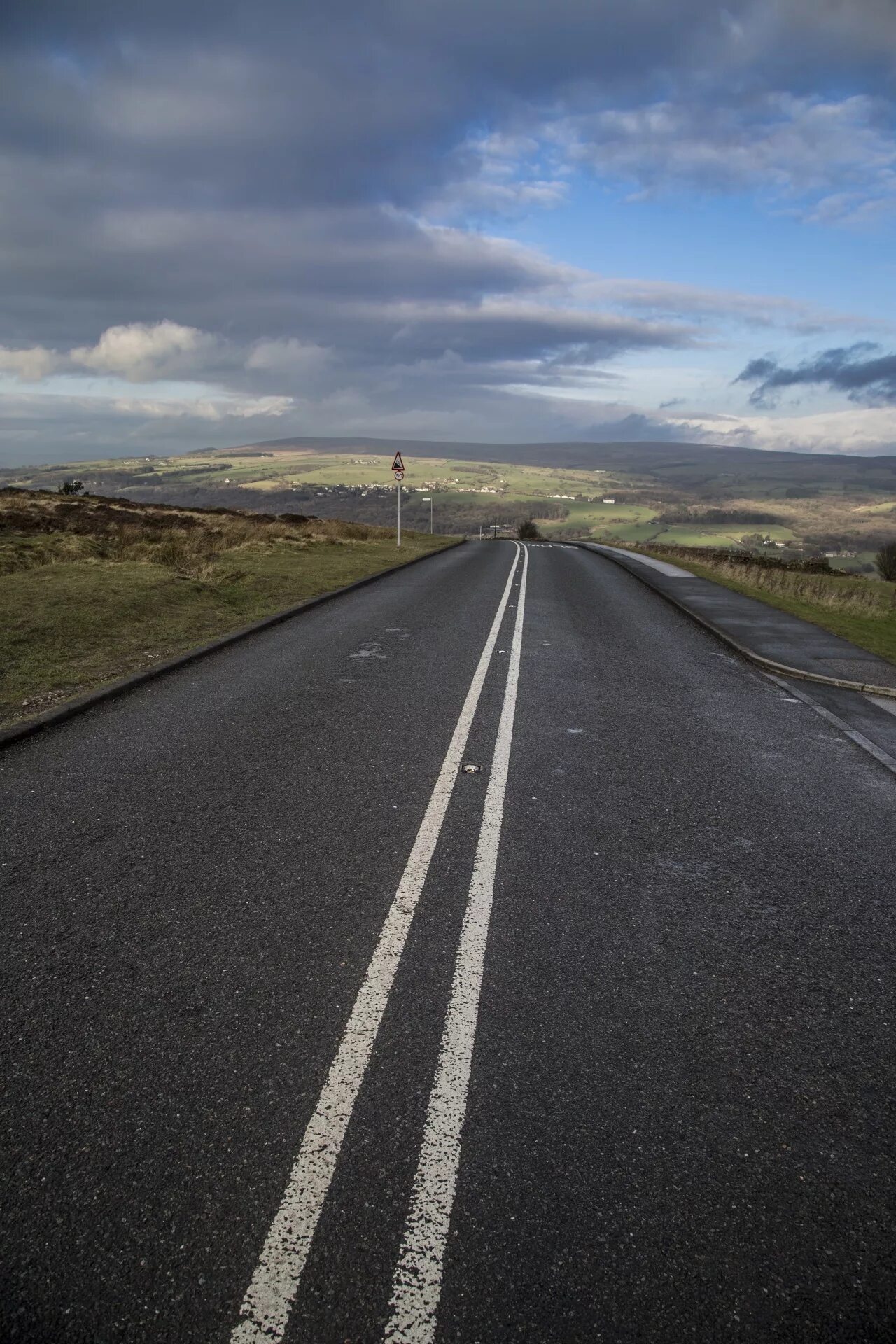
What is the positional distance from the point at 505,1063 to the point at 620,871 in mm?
1761

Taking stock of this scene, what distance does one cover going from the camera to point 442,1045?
9.93 feet

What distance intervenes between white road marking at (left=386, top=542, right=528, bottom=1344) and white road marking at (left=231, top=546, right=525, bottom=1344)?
296 millimetres

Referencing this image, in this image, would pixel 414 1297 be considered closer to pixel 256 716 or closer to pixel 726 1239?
pixel 726 1239

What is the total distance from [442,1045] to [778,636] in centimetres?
1169

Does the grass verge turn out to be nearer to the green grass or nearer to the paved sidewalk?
the paved sidewalk

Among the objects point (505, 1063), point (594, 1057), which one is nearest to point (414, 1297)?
point (505, 1063)

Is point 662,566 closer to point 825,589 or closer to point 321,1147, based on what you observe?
point 825,589

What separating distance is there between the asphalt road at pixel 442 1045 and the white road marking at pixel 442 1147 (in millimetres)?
11

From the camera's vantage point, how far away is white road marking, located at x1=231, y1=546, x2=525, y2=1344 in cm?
206

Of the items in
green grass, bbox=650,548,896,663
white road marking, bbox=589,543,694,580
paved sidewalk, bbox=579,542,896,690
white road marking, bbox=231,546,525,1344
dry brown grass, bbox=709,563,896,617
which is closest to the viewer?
white road marking, bbox=231,546,525,1344

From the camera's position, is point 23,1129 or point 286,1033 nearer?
point 23,1129

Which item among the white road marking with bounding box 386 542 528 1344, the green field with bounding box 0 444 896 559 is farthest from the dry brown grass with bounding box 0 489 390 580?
the green field with bounding box 0 444 896 559

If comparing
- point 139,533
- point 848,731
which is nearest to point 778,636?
point 848,731

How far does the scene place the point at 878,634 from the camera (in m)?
14.6
